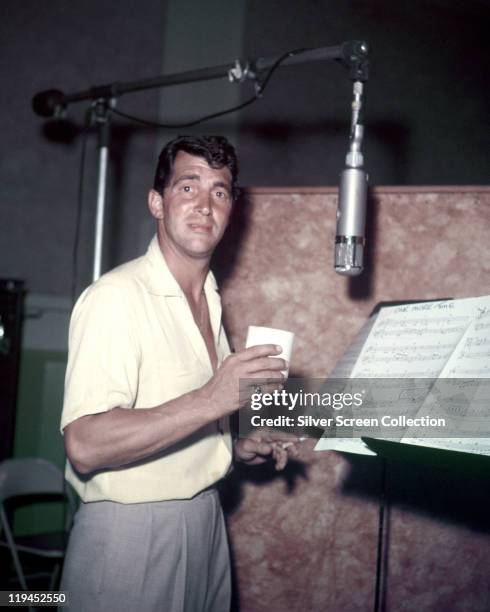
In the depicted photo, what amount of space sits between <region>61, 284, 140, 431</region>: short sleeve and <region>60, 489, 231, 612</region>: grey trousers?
0.25 meters

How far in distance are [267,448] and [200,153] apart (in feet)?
2.72

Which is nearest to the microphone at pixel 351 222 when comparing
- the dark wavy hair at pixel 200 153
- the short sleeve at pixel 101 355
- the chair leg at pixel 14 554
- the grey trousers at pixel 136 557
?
the dark wavy hair at pixel 200 153

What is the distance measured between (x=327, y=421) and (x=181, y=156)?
83cm

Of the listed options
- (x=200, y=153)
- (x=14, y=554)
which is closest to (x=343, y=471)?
(x=200, y=153)

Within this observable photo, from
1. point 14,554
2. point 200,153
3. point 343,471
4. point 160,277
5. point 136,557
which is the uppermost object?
point 200,153

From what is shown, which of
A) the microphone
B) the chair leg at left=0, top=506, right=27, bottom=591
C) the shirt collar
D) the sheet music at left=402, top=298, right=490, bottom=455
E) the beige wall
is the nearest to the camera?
the sheet music at left=402, top=298, right=490, bottom=455

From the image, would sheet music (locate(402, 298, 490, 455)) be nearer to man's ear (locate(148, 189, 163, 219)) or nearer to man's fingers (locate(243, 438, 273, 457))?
man's fingers (locate(243, 438, 273, 457))

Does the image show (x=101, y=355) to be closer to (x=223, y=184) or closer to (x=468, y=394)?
(x=223, y=184)

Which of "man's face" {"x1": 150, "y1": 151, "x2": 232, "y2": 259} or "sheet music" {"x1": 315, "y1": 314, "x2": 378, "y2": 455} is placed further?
"man's face" {"x1": 150, "y1": 151, "x2": 232, "y2": 259}

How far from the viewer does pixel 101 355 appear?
58.9 inches

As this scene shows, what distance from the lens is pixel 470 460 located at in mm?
1260

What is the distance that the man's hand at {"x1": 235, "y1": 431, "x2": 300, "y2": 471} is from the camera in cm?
188

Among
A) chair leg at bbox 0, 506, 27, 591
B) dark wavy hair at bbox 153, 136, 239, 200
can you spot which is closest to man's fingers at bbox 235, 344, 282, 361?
dark wavy hair at bbox 153, 136, 239, 200

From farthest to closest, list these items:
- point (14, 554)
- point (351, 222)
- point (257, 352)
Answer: point (14, 554) → point (351, 222) → point (257, 352)
